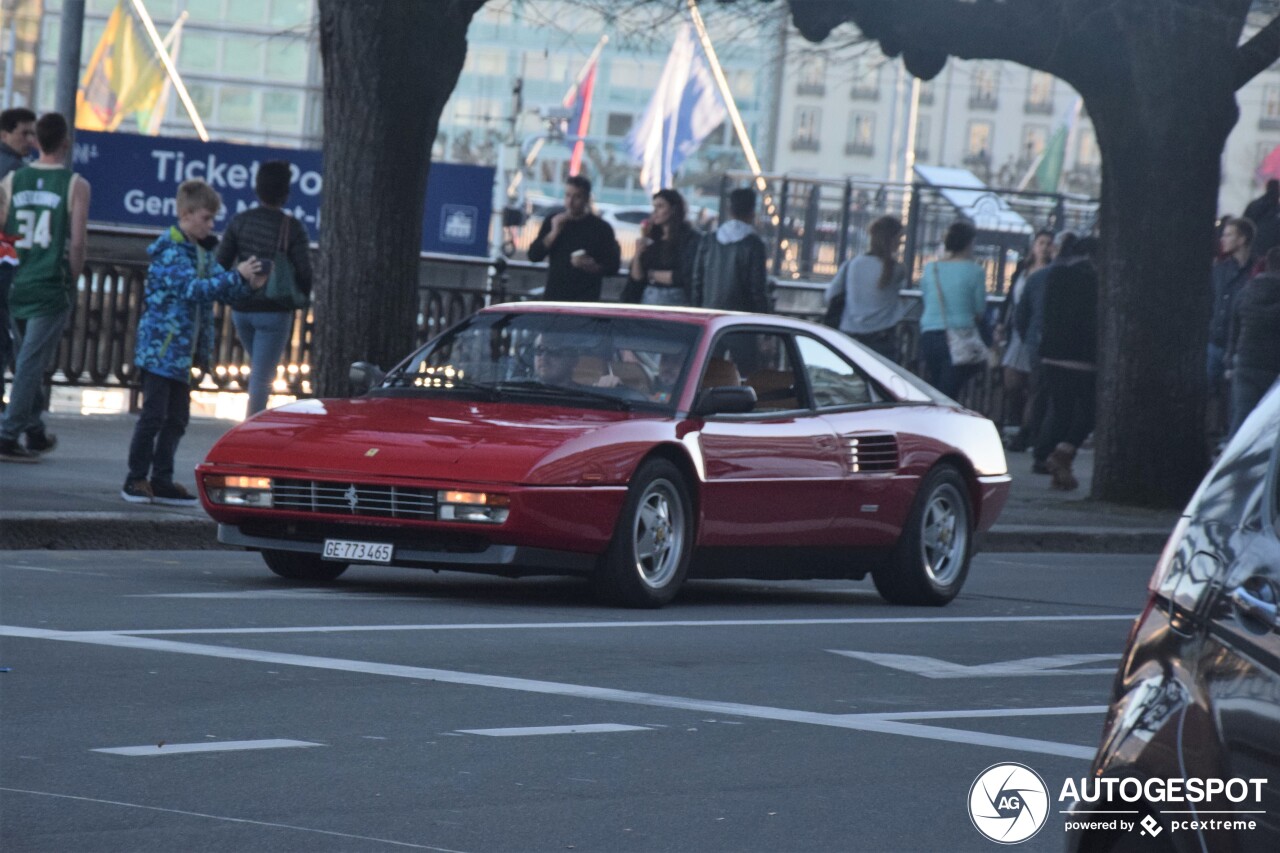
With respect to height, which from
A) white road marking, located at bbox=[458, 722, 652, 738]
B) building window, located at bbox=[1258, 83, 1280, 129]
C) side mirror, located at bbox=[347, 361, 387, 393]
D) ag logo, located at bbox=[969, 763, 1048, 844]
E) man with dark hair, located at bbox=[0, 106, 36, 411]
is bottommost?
white road marking, located at bbox=[458, 722, 652, 738]

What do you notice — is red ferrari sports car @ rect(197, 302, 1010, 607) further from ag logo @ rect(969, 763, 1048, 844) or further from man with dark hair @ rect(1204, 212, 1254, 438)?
man with dark hair @ rect(1204, 212, 1254, 438)

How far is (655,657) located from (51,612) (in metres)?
2.29

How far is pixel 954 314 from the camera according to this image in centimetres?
1997

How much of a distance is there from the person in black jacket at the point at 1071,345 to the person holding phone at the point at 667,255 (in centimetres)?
353

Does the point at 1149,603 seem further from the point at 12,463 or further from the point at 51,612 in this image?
the point at 12,463

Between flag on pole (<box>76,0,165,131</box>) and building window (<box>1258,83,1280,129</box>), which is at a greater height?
building window (<box>1258,83,1280,129</box>)

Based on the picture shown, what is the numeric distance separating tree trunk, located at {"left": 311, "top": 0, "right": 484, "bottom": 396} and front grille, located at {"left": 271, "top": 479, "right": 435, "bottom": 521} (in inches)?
191

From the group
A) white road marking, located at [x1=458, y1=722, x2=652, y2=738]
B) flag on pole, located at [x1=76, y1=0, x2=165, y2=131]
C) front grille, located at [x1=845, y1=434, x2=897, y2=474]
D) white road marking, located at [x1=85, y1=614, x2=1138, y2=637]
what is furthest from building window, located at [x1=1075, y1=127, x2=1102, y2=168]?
white road marking, located at [x1=458, y1=722, x2=652, y2=738]

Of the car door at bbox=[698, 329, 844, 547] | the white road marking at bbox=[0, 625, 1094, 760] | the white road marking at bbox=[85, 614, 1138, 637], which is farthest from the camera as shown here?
the car door at bbox=[698, 329, 844, 547]

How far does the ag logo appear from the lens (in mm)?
5906

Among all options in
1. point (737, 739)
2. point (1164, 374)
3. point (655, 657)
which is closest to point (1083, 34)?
point (1164, 374)

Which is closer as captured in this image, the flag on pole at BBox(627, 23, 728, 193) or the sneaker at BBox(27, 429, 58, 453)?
the sneaker at BBox(27, 429, 58, 453)

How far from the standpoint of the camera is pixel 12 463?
1478 centimetres

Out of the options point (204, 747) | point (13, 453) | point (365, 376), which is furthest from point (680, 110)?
point (204, 747)
